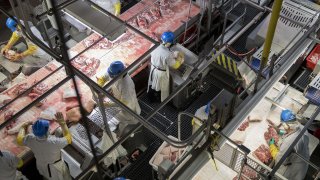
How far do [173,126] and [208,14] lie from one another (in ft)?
6.65

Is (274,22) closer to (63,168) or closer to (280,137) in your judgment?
(280,137)

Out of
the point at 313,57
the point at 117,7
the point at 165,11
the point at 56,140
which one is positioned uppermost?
the point at 313,57

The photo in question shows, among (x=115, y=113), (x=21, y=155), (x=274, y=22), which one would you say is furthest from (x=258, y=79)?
(x=21, y=155)

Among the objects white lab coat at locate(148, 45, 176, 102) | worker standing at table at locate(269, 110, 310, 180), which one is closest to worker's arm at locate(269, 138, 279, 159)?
worker standing at table at locate(269, 110, 310, 180)

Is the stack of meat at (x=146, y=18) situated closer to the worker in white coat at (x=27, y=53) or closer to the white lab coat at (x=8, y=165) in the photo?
the worker in white coat at (x=27, y=53)

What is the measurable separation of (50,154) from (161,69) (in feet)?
6.97

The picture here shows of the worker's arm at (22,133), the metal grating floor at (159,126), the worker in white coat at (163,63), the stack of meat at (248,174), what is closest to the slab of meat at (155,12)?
the worker in white coat at (163,63)

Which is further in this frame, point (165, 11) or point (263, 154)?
point (165, 11)

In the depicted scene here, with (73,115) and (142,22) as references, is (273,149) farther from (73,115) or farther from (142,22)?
(142,22)

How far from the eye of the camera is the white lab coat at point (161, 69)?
20.5ft

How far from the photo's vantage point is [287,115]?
18.8 feet

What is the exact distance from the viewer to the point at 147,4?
7648 mm

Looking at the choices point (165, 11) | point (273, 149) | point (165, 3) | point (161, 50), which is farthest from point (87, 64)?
point (273, 149)

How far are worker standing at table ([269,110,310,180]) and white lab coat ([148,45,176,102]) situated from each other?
1.84m
